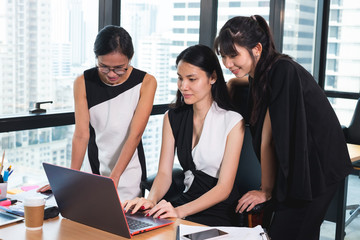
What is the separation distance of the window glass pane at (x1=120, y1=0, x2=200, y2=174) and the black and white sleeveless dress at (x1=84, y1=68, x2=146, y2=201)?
→ 0.94m

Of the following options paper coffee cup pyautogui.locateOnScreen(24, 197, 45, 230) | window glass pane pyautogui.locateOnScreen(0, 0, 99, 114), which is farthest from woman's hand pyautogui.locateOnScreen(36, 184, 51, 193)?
window glass pane pyautogui.locateOnScreen(0, 0, 99, 114)

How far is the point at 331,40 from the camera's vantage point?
545cm

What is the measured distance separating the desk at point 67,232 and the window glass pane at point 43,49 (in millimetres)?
1046

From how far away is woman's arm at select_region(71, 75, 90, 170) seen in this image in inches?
86.4

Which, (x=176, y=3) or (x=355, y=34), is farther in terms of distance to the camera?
(x=355, y=34)

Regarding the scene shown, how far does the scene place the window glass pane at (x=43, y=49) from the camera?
7.85 feet

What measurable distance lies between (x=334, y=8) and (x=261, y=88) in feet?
13.3

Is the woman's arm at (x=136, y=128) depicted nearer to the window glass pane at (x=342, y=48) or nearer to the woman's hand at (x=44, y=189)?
the woman's hand at (x=44, y=189)

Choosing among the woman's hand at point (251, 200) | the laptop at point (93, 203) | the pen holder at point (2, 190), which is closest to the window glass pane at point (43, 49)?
the pen holder at point (2, 190)

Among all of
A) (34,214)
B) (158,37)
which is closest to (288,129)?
(34,214)

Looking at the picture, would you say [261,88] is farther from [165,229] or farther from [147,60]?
[147,60]

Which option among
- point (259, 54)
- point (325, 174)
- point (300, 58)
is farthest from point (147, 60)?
point (300, 58)

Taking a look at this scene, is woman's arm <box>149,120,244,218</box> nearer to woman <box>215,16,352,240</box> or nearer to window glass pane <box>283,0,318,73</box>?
woman <box>215,16,352,240</box>

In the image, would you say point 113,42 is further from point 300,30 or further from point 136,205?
point 300,30
